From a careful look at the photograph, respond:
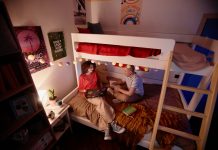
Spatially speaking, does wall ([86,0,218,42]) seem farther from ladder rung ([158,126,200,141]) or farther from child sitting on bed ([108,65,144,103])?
ladder rung ([158,126,200,141])

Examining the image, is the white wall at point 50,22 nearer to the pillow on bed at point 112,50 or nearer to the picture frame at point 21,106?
the picture frame at point 21,106

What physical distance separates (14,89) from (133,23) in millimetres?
2492

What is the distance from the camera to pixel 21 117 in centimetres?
122

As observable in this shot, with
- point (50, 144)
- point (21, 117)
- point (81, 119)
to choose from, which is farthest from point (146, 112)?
point (21, 117)

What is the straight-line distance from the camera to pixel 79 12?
8.01 feet

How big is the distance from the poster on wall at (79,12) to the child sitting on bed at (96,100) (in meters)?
0.89

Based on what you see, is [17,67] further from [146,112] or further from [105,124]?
[146,112]

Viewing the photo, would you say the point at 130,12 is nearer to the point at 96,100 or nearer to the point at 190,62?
the point at 190,62

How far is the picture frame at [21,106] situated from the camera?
1.16m

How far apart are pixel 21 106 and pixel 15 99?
0.30 feet

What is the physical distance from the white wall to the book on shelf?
1.28m

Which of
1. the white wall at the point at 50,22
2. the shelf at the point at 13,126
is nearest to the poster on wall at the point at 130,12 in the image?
the white wall at the point at 50,22

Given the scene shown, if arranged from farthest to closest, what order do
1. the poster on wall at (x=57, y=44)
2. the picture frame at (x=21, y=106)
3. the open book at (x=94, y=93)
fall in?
the open book at (x=94, y=93)
the poster on wall at (x=57, y=44)
the picture frame at (x=21, y=106)

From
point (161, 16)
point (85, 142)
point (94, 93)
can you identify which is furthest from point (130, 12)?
point (85, 142)
